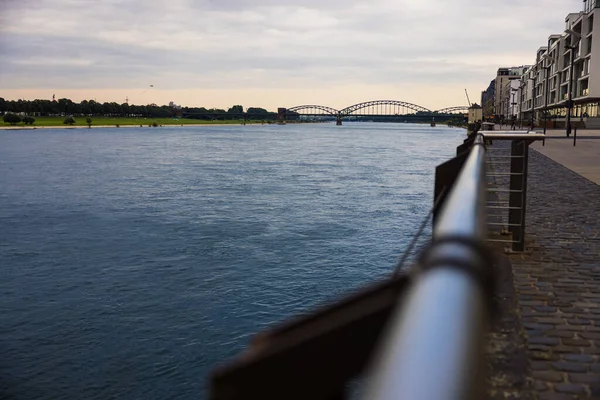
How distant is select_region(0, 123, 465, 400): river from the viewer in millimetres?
12470

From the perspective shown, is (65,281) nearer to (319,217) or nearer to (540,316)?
(319,217)

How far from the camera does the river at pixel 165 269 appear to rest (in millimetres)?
12470

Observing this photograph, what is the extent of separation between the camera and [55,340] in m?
13.5

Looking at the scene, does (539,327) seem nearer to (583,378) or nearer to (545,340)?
(545,340)

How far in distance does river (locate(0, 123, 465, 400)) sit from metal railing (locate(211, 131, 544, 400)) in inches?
429

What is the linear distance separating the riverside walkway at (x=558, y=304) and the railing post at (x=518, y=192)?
1.06 ft

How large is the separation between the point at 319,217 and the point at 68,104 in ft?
627

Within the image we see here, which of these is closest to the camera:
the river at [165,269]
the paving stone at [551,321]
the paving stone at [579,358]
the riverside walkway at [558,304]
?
the riverside walkway at [558,304]

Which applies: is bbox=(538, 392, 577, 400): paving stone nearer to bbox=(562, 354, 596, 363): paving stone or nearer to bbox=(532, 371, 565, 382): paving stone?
bbox=(532, 371, 565, 382): paving stone

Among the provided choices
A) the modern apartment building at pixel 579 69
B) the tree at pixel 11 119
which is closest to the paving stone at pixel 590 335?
the modern apartment building at pixel 579 69

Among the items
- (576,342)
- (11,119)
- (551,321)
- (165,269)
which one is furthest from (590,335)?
(11,119)

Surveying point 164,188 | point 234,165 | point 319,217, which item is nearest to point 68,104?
point 234,165

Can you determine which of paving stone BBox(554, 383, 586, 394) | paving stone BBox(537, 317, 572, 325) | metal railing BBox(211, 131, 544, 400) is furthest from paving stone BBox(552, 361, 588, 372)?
metal railing BBox(211, 131, 544, 400)

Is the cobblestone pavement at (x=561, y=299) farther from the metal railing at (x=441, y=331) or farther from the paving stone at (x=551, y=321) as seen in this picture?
the metal railing at (x=441, y=331)
